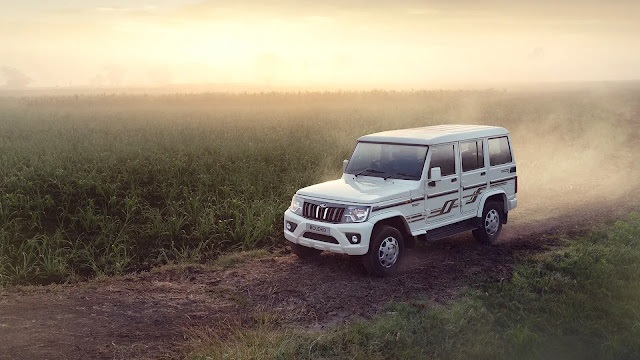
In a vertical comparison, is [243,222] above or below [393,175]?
below

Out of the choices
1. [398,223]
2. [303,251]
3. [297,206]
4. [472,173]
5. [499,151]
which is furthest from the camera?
[499,151]

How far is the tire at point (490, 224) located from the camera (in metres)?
10.8

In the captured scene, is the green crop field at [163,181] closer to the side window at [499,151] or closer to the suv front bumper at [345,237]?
the suv front bumper at [345,237]

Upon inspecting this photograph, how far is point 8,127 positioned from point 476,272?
20.0 m

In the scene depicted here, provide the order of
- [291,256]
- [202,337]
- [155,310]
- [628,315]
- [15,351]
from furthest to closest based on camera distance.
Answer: [291,256], [628,315], [155,310], [202,337], [15,351]

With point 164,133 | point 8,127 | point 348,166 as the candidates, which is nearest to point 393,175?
point 348,166

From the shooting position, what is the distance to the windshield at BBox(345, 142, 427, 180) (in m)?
9.55

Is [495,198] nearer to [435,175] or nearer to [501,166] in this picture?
[501,166]

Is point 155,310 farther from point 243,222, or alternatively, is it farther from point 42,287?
point 243,222

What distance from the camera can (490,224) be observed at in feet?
36.1

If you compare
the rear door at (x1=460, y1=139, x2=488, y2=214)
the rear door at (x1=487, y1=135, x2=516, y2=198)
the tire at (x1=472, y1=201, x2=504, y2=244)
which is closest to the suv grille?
the rear door at (x1=460, y1=139, x2=488, y2=214)

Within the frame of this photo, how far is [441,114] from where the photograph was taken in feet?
96.6

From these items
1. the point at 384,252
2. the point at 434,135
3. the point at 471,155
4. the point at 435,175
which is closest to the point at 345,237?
the point at 384,252

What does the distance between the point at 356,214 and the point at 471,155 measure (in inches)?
121
